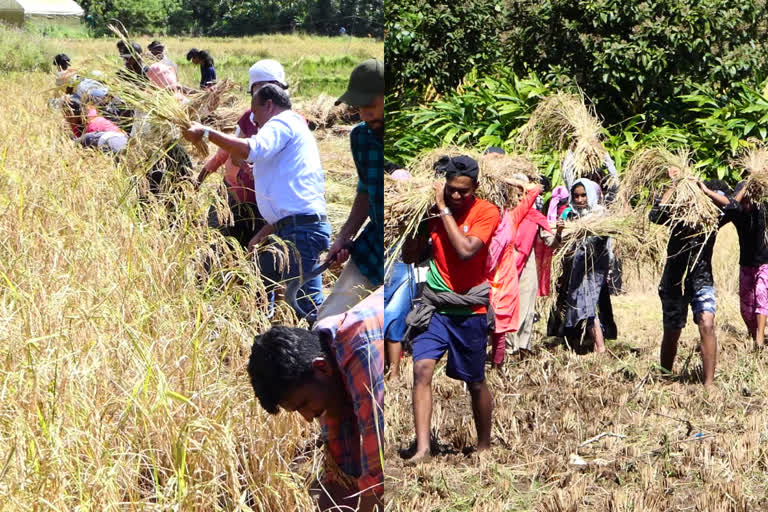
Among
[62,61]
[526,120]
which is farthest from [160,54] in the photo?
[526,120]

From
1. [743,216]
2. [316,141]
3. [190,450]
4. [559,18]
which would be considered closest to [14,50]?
[316,141]

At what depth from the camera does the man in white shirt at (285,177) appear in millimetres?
2979

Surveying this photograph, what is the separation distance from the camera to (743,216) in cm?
635

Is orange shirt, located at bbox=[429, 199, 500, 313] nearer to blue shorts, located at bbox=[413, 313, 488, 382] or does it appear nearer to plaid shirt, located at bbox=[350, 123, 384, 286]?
blue shorts, located at bbox=[413, 313, 488, 382]

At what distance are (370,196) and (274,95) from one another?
1.75 ft

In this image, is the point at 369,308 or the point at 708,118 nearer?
the point at 369,308

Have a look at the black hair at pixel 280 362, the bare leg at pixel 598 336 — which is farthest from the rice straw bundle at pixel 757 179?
the black hair at pixel 280 362

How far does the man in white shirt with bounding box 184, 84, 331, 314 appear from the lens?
2979mm

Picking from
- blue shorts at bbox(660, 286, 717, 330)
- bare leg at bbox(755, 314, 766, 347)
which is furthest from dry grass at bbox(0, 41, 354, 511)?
bare leg at bbox(755, 314, 766, 347)

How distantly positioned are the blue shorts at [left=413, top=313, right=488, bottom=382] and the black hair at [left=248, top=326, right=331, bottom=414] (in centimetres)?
191

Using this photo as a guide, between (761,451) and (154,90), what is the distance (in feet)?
10.7

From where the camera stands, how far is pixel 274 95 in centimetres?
291

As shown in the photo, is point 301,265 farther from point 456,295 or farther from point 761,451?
point 761,451

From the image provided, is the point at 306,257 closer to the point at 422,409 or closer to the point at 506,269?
the point at 422,409
